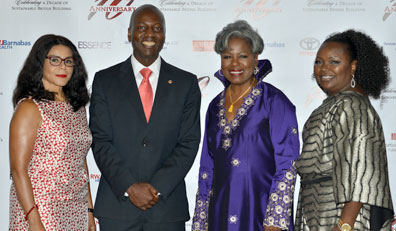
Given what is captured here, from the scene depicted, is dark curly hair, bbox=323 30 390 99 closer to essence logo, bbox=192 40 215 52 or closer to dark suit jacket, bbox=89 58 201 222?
dark suit jacket, bbox=89 58 201 222

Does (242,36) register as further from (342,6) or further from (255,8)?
(342,6)

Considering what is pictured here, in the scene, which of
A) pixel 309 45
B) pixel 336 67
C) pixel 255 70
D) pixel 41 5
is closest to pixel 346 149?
pixel 336 67

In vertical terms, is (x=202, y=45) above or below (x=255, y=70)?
above

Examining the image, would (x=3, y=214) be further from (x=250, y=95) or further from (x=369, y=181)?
(x=369, y=181)

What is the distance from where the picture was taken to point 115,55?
13.3 ft

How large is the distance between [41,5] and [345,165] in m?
2.96

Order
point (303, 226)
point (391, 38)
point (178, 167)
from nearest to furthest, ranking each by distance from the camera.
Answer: point (303, 226)
point (178, 167)
point (391, 38)

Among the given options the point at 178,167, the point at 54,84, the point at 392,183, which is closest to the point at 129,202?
the point at 178,167

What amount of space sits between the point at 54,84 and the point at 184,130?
0.85 m

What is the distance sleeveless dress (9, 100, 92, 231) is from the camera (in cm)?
272

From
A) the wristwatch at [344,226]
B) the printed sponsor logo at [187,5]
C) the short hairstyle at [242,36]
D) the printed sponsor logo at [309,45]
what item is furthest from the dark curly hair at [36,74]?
the printed sponsor logo at [309,45]

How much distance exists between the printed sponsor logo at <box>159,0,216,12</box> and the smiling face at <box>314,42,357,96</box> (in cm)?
152

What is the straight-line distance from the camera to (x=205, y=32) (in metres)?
3.99

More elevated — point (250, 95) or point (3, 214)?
point (250, 95)
